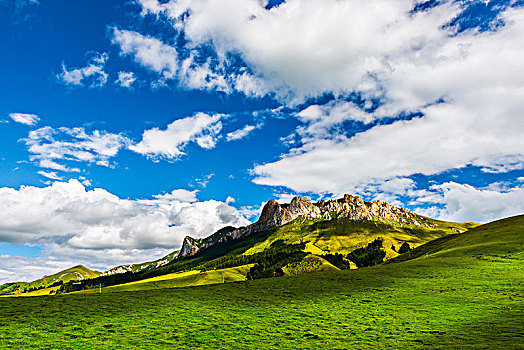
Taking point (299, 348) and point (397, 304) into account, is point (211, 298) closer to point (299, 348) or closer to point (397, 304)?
point (299, 348)

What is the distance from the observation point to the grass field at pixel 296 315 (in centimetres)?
2872

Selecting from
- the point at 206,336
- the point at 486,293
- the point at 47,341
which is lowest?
the point at 486,293

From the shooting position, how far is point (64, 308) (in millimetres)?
41344

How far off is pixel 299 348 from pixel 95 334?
845 inches

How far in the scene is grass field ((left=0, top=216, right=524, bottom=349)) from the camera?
94.2ft

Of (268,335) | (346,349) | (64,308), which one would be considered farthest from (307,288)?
(64,308)

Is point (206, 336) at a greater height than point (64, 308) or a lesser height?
lesser

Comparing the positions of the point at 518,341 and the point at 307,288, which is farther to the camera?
the point at 307,288

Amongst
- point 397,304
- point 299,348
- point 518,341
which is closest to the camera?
point 518,341

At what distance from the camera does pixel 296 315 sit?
40.8 meters

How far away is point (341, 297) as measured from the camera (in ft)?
170

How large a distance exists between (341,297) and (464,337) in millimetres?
24695

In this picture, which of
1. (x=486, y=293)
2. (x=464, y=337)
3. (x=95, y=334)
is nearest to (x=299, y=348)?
(x=464, y=337)

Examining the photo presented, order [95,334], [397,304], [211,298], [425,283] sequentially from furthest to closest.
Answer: [425,283], [211,298], [397,304], [95,334]
